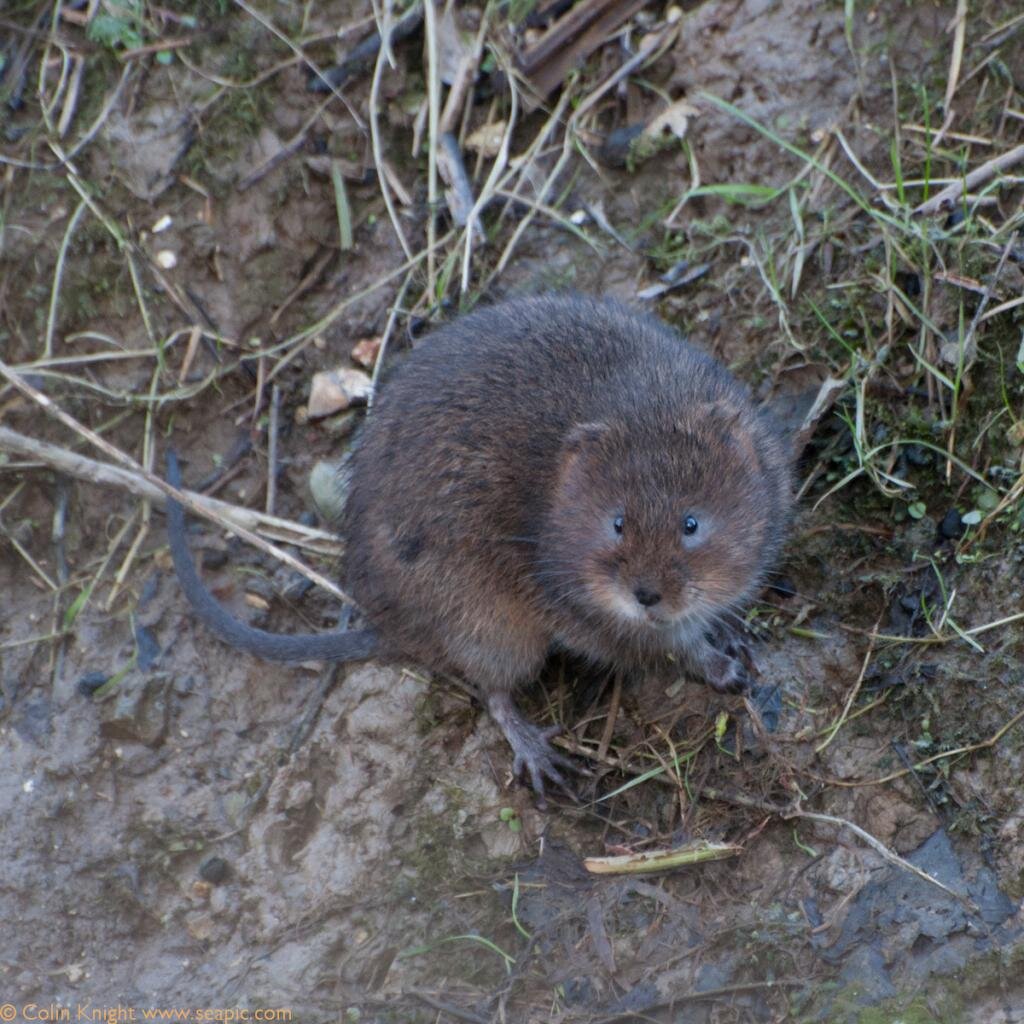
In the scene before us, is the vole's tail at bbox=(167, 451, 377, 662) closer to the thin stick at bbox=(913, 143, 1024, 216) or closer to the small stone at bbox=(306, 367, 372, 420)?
the small stone at bbox=(306, 367, 372, 420)

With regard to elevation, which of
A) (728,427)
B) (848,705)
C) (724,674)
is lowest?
(848,705)

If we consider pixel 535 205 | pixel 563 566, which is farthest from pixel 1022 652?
pixel 535 205

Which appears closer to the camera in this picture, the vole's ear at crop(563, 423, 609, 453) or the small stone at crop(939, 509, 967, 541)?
the vole's ear at crop(563, 423, 609, 453)

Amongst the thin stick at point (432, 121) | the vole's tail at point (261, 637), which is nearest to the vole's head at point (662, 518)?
the vole's tail at point (261, 637)

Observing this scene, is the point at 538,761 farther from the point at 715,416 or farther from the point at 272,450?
the point at 272,450

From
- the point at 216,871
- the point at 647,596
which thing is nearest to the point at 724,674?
the point at 647,596

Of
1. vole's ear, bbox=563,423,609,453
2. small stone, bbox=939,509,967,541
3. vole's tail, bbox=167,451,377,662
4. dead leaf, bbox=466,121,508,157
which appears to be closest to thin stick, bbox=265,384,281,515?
vole's tail, bbox=167,451,377,662

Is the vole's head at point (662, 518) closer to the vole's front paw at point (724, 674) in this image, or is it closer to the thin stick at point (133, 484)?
the vole's front paw at point (724, 674)

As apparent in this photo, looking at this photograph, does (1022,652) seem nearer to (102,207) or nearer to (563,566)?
(563,566)

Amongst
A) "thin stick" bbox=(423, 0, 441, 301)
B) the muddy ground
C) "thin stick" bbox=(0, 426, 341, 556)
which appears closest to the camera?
the muddy ground
